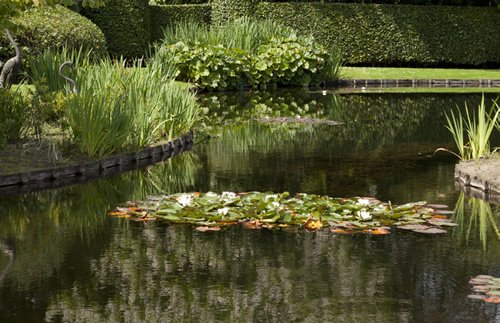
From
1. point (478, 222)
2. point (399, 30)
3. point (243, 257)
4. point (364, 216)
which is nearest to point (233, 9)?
point (399, 30)

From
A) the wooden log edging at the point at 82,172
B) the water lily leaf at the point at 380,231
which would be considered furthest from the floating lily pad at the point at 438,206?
the wooden log edging at the point at 82,172

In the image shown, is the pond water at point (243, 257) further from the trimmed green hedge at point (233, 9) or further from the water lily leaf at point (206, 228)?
the trimmed green hedge at point (233, 9)

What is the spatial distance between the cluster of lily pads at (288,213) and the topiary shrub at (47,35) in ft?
43.9

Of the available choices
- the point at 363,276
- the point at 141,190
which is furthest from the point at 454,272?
the point at 141,190

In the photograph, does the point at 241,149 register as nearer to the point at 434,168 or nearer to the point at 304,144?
the point at 304,144

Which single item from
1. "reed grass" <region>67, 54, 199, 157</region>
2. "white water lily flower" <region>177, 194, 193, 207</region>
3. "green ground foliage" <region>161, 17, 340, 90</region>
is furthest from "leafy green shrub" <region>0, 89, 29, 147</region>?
"green ground foliage" <region>161, 17, 340, 90</region>

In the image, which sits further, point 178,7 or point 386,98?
point 178,7

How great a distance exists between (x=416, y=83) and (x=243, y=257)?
949 inches

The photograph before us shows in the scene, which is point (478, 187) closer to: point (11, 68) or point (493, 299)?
point (493, 299)

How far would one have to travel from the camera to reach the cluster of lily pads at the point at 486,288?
263 inches

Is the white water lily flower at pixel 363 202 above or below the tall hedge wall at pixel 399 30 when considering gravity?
below

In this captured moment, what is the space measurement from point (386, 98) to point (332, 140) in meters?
9.34

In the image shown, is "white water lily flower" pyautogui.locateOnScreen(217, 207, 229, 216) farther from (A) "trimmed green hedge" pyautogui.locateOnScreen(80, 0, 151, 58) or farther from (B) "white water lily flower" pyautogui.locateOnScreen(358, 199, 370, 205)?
(A) "trimmed green hedge" pyautogui.locateOnScreen(80, 0, 151, 58)

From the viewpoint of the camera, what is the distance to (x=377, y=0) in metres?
36.8
